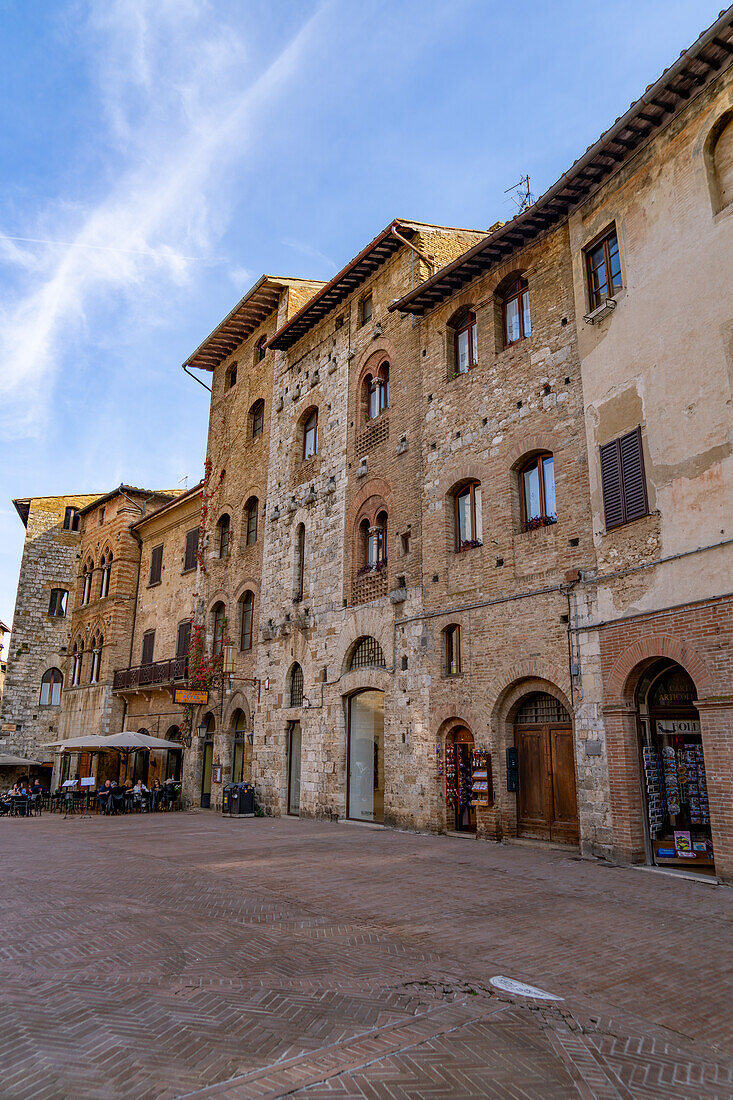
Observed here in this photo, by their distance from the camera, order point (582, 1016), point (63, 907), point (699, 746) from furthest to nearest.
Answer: point (699, 746), point (63, 907), point (582, 1016)

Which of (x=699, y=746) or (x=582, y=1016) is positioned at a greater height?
(x=699, y=746)

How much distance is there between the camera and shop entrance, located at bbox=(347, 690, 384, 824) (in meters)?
17.3

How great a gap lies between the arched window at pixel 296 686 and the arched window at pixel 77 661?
17525 millimetres

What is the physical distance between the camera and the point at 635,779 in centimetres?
1105

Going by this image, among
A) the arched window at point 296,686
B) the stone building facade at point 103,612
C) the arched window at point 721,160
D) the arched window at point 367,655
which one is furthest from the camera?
the stone building facade at point 103,612

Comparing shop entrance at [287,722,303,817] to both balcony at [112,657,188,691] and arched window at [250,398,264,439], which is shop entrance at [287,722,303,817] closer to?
balcony at [112,657,188,691]

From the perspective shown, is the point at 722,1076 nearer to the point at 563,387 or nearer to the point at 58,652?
the point at 563,387

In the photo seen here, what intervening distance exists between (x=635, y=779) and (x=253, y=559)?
14731mm

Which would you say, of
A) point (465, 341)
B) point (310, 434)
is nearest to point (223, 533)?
point (310, 434)

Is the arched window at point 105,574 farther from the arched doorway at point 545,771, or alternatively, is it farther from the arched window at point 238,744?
the arched doorway at point 545,771

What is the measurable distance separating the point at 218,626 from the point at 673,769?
54.7 ft

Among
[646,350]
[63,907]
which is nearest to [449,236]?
[646,350]

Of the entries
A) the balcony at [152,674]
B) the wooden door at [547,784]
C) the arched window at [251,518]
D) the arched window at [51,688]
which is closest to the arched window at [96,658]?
the balcony at [152,674]

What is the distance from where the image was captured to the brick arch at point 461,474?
584 inches
